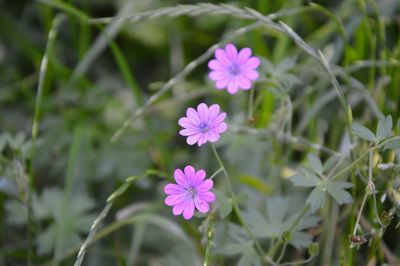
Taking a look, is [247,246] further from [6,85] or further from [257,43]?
[6,85]

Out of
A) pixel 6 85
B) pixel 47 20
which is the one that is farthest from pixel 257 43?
pixel 6 85

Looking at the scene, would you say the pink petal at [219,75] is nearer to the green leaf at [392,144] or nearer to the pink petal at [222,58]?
the pink petal at [222,58]

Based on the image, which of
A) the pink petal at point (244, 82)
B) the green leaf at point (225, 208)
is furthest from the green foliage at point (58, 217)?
the pink petal at point (244, 82)

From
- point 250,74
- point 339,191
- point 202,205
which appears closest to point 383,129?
point 339,191

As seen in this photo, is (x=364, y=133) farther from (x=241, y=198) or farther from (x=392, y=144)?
(x=241, y=198)

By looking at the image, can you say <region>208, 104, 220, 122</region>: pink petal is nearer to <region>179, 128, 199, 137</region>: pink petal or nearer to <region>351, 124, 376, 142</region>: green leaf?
<region>179, 128, 199, 137</region>: pink petal

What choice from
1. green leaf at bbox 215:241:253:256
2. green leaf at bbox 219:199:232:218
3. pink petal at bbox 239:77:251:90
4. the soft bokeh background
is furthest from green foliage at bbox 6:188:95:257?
pink petal at bbox 239:77:251:90
